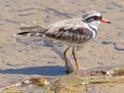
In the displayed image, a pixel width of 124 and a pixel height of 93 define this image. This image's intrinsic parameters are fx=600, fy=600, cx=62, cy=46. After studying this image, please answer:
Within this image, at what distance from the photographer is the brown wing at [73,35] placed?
809cm

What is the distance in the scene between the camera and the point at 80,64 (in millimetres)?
8289

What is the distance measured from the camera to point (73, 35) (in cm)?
812

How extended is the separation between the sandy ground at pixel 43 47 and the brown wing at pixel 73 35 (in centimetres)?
38

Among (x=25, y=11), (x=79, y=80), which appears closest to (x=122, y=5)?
(x=25, y=11)

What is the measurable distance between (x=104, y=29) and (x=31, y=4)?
1510 millimetres

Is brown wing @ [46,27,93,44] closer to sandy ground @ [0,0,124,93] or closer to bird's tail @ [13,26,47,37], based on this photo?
bird's tail @ [13,26,47,37]

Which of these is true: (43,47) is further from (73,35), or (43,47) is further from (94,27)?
(94,27)

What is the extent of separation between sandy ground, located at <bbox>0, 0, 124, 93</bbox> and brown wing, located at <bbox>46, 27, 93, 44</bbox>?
385 millimetres

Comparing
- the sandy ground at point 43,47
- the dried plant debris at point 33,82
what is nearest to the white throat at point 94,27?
the sandy ground at point 43,47

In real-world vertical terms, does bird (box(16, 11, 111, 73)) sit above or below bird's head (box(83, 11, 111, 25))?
below

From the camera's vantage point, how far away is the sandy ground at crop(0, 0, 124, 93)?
26.7 feet

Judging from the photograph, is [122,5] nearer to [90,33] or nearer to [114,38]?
[114,38]

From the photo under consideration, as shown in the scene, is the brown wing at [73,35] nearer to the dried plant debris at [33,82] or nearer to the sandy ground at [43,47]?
the sandy ground at [43,47]

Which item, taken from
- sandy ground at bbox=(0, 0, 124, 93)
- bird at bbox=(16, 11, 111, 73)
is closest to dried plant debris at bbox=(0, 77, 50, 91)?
sandy ground at bbox=(0, 0, 124, 93)
